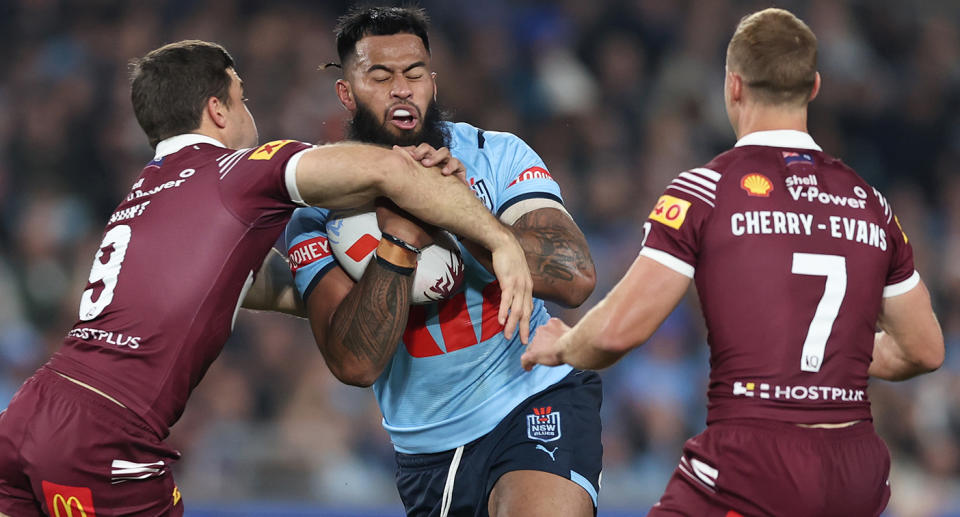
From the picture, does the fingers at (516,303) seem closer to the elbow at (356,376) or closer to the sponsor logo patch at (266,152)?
the elbow at (356,376)

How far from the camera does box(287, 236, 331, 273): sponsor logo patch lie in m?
4.75

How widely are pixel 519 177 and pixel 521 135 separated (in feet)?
19.9

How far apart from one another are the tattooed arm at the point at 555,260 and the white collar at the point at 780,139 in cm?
93

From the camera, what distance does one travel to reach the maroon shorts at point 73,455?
3.91m

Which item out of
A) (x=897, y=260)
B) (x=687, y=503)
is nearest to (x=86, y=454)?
(x=687, y=503)

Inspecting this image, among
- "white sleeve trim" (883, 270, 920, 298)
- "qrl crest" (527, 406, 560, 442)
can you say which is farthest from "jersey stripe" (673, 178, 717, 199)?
"qrl crest" (527, 406, 560, 442)

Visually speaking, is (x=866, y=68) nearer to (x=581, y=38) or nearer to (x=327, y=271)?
(x=581, y=38)

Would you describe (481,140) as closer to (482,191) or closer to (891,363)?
(482,191)

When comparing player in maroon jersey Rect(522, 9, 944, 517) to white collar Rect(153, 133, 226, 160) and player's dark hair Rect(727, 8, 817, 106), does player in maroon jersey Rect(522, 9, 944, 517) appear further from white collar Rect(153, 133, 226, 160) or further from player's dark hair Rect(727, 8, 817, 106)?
white collar Rect(153, 133, 226, 160)

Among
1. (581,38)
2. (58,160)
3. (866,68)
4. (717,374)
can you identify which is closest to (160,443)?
(717,374)

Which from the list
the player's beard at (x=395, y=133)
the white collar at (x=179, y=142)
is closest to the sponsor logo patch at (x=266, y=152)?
the white collar at (x=179, y=142)

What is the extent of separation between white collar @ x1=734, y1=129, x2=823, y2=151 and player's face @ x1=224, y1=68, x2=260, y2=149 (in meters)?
2.00

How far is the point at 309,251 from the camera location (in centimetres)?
477

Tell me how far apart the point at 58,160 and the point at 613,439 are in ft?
18.2
